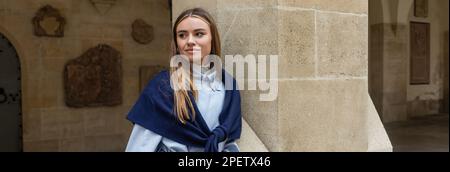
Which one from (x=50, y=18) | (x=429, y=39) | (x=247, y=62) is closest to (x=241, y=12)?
(x=247, y=62)

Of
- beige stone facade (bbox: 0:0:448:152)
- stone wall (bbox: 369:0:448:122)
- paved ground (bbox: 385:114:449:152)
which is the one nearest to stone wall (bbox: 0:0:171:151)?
beige stone facade (bbox: 0:0:448:152)

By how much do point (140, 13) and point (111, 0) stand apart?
1.48 feet

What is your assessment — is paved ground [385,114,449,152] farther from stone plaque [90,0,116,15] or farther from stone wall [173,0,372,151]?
stone wall [173,0,372,151]

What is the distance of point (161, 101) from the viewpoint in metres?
1.58

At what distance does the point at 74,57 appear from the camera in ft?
19.6

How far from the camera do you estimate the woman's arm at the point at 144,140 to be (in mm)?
1574

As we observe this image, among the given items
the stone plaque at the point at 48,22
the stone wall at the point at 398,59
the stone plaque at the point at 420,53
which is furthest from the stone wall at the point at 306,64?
the stone plaque at the point at 420,53

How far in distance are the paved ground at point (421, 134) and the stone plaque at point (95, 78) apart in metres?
3.49

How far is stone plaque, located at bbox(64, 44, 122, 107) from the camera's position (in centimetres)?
595

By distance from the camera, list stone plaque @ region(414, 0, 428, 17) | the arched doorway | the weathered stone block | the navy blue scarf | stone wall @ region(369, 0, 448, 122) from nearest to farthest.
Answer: the navy blue scarf → the weathered stone block → the arched doorway → stone wall @ region(369, 0, 448, 122) → stone plaque @ region(414, 0, 428, 17)

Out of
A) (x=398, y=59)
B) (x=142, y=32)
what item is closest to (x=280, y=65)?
(x=142, y=32)

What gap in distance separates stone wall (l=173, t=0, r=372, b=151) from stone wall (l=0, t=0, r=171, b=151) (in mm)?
4011

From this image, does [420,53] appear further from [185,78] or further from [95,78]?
[185,78]
